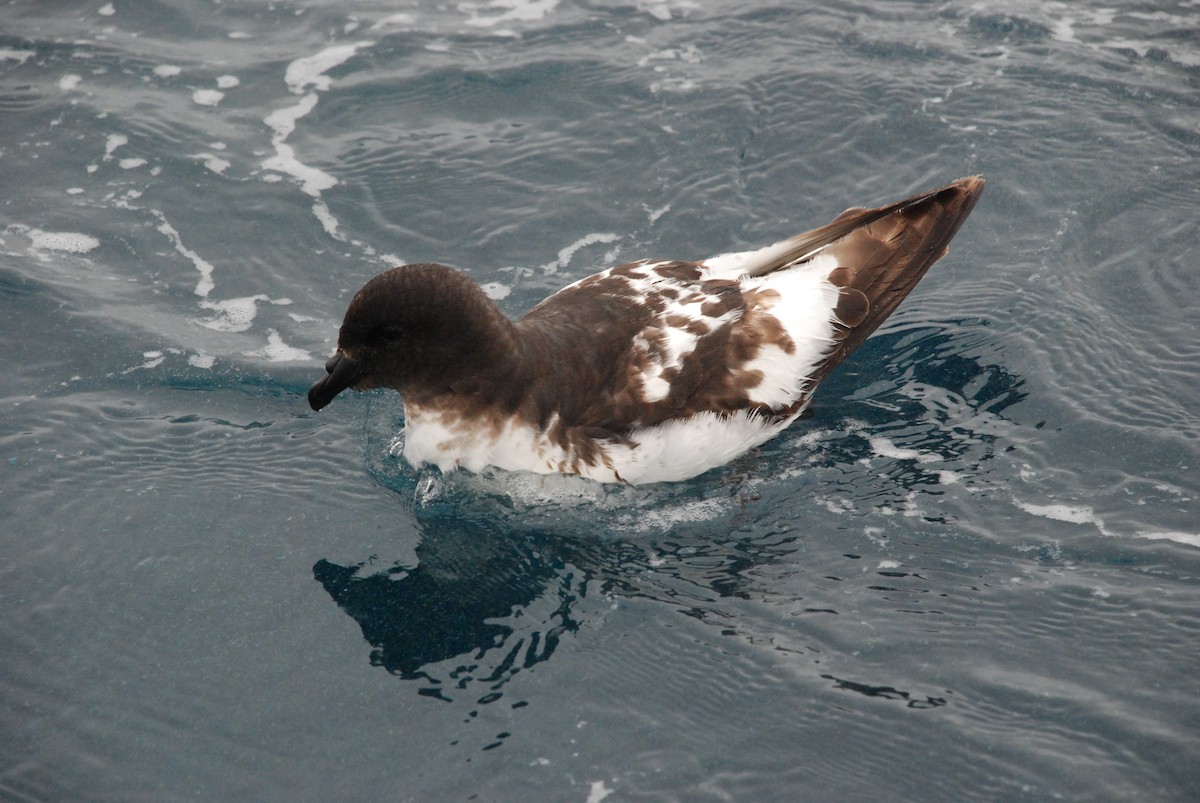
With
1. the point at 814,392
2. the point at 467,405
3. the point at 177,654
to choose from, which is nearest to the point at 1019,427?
the point at 814,392

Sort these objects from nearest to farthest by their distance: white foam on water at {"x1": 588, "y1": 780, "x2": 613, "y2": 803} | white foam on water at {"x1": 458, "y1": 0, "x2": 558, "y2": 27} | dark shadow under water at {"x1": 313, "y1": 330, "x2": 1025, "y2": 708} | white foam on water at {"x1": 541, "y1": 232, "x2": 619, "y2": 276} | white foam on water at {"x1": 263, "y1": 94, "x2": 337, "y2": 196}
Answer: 1. white foam on water at {"x1": 588, "y1": 780, "x2": 613, "y2": 803}
2. dark shadow under water at {"x1": 313, "y1": 330, "x2": 1025, "y2": 708}
3. white foam on water at {"x1": 541, "y1": 232, "x2": 619, "y2": 276}
4. white foam on water at {"x1": 263, "y1": 94, "x2": 337, "y2": 196}
5. white foam on water at {"x1": 458, "y1": 0, "x2": 558, "y2": 27}

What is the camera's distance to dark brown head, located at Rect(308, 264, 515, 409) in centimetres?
656

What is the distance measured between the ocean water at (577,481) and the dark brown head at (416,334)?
0.77 metres

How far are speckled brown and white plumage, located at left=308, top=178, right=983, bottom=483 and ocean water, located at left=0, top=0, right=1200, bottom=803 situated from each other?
1.03 ft

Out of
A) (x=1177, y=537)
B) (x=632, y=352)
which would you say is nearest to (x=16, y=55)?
(x=632, y=352)

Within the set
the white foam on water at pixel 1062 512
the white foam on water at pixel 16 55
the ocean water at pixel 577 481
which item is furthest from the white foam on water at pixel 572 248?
the white foam on water at pixel 16 55

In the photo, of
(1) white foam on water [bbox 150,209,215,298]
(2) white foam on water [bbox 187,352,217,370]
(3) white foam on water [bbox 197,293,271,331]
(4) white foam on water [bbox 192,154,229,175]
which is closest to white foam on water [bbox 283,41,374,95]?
(4) white foam on water [bbox 192,154,229,175]

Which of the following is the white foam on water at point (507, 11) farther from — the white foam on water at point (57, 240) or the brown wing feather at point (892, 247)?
the brown wing feather at point (892, 247)

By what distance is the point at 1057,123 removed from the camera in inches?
392

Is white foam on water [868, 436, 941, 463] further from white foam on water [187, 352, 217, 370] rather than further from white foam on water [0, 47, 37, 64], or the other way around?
white foam on water [0, 47, 37, 64]

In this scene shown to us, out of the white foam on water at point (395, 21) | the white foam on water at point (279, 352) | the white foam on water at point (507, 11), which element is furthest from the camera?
the white foam on water at point (507, 11)

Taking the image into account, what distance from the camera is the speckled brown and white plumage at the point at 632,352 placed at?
6.73 meters

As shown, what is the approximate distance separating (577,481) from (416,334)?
1401mm

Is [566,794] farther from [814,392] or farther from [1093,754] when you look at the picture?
[814,392]
